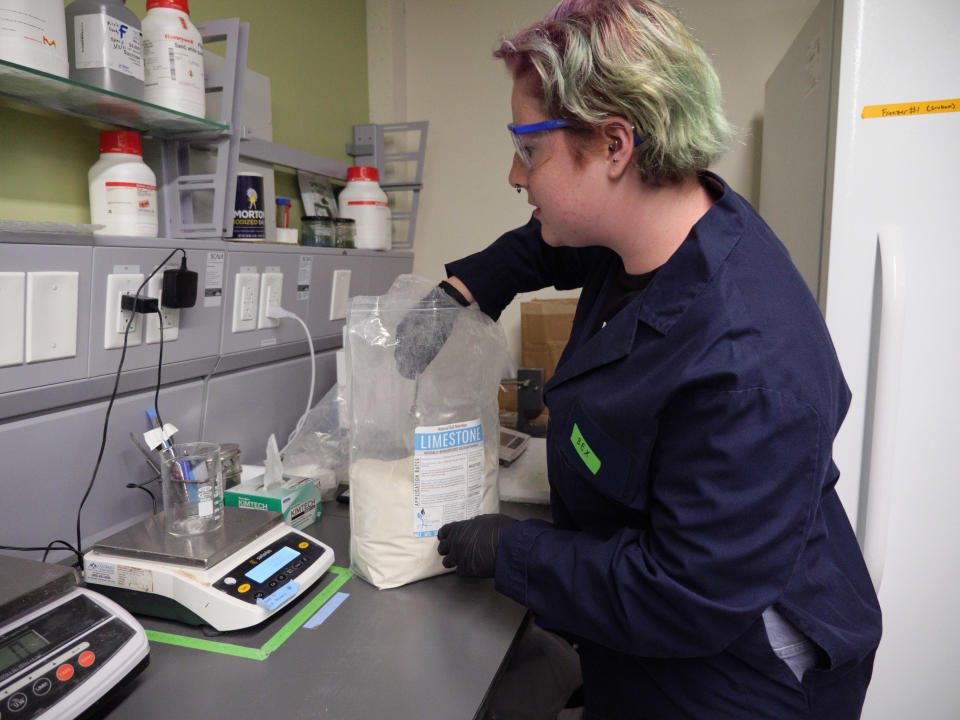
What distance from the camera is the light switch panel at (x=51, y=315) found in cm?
95

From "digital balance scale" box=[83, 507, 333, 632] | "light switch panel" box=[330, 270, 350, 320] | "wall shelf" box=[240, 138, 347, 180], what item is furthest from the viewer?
"light switch panel" box=[330, 270, 350, 320]

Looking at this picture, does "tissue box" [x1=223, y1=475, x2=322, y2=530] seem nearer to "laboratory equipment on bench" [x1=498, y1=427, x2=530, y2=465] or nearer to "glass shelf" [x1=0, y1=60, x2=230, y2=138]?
"laboratory equipment on bench" [x1=498, y1=427, x2=530, y2=465]

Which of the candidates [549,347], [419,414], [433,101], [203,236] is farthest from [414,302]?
[433,101]

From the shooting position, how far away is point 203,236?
1.37m

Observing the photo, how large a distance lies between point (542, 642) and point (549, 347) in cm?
103

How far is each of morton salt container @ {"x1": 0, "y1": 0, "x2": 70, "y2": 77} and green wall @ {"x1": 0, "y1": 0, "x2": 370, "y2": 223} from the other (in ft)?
0.74

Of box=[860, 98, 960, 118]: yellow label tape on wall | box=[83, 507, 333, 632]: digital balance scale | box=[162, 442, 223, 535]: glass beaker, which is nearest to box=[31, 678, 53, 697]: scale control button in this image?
box=[83, 507, 333, 632]: digital balance scale

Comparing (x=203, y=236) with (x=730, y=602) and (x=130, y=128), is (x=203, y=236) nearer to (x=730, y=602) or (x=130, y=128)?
(x=130, y=128)

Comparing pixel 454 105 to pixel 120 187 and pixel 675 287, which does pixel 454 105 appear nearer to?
pixel 120 187

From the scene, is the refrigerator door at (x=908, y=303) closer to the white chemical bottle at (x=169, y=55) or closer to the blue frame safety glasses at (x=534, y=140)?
the blue frame safety glasses at (x=534, y=140)

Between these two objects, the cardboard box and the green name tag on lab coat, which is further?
the cardboard box

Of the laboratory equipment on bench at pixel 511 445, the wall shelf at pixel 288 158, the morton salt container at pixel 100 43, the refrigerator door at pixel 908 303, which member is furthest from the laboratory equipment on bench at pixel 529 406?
the morton salt container at pixel 100 43

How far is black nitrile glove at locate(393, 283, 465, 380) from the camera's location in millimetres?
1067

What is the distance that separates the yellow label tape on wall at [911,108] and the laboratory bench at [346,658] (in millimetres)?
1231
